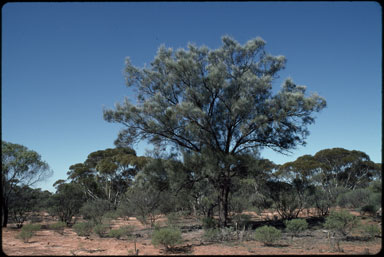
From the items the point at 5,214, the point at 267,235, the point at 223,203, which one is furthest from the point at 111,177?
the point at 267,235

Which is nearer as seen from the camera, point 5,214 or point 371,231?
point 371,231

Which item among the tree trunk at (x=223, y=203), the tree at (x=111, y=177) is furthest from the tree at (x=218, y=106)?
the tree at (x=111, y=177)

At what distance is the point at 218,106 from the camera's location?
14422 mm

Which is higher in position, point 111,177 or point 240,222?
point 111,177

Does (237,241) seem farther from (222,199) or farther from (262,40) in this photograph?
(262,40)

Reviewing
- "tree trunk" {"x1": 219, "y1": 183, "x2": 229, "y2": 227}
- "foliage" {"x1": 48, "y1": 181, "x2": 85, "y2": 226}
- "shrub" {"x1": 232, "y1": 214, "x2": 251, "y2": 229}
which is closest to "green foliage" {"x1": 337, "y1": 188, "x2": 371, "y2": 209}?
"shrub" {"x1": 232, "y1": 214, "x2": 251, "y2": 229}

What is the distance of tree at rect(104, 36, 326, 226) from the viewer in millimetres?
13133

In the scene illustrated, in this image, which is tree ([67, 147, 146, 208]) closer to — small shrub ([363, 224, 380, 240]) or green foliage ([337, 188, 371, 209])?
green foliage ([337, 188, 371, 209])

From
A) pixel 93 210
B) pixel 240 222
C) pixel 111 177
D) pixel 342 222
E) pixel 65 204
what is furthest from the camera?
pixel 111 177

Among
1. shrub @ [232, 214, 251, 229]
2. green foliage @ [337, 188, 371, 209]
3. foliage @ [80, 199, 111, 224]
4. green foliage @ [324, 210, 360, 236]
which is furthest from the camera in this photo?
green foliage @ [337, 188, 371, 209]

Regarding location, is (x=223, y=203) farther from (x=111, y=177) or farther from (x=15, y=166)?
(x=111, y=177)

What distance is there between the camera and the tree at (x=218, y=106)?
1313 centimetres

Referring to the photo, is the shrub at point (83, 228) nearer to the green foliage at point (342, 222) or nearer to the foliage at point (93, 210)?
the foliage at point (93, 210)

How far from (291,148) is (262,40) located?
5.90 m
